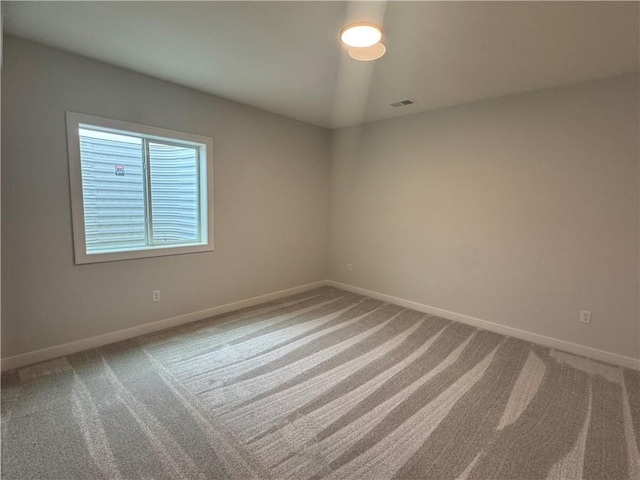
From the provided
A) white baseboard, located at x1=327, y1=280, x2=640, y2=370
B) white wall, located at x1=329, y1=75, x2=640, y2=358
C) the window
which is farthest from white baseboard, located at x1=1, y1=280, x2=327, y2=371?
white wall, located at x1=329, y1=75, x2=640, y2=358

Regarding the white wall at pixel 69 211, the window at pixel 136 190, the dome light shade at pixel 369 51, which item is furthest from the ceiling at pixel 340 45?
the window at pixel 136 190

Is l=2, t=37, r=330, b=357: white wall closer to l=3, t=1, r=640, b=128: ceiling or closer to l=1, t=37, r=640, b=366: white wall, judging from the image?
l=1, t=37, r=640, b=366: white wall

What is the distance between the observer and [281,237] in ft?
13.9

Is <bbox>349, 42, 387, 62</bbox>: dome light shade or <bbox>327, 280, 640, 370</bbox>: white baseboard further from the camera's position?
<bbox>327, 280, 640, 370</bbox>: white baseboard

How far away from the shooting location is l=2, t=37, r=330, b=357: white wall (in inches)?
90.9

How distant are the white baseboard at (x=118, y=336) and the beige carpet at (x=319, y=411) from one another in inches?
3.7

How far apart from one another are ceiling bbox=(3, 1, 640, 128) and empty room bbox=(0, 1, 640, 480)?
21 mm

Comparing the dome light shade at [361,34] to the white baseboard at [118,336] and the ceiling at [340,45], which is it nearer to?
the ceiling at [340,45]

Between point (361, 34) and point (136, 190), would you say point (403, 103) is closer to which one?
point (361, 34)

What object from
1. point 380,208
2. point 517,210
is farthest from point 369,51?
point 380,208

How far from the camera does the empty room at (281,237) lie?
1.77 metres

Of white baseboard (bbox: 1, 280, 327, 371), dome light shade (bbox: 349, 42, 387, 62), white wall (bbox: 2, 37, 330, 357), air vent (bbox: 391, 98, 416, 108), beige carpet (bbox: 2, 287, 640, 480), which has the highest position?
air vent (bbox: 391, 98, 416, 108)

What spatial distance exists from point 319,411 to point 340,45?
8.49ft

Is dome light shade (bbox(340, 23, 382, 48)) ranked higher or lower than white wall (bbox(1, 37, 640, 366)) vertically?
higher
